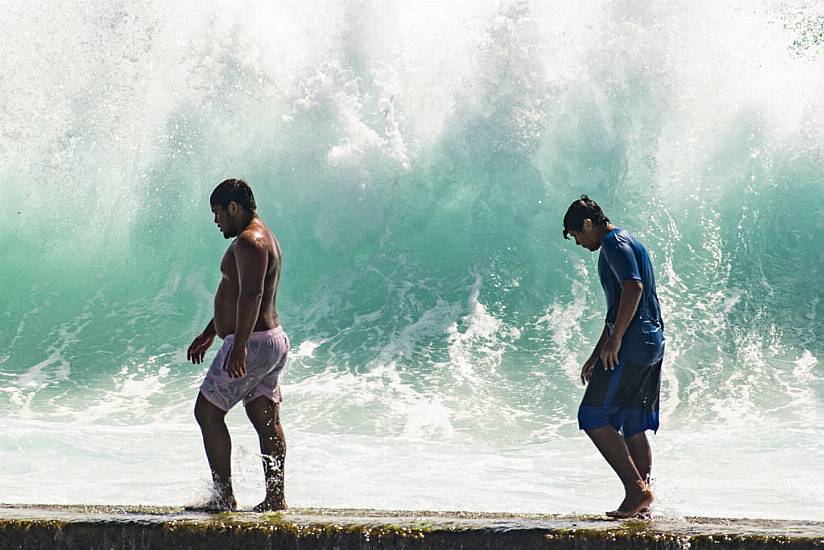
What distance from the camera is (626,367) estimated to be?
4.11 metres

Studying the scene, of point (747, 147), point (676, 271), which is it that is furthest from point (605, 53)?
point (676, 271)

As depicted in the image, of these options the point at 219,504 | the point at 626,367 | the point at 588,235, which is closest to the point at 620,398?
the point at 626,367

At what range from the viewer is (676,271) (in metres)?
13.9

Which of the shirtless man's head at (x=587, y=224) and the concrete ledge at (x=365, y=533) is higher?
the shirtless man's head at (x=587, y=224)

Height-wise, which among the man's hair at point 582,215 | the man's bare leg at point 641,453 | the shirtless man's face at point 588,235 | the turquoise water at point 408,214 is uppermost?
the turquoise water at point 408,214

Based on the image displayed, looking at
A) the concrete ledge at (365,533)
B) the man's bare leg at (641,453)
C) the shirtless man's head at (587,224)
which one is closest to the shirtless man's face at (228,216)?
the concrete ledge at (365,533)

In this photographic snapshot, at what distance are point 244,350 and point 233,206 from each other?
0.58 metres

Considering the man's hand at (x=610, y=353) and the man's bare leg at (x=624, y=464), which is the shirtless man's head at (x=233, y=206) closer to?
the man's hand at (x=610, y=353)

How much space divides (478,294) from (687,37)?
603 cm

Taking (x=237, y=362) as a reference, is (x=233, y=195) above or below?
above

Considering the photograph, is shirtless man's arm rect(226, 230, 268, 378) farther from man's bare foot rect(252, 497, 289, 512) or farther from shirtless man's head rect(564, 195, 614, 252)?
shirtless man's head rect(564, 195, 614, 252)

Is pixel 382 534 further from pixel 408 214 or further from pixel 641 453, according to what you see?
pixel 408 214

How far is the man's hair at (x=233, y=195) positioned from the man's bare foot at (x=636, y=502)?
186cm

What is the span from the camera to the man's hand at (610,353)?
403 centimetres
